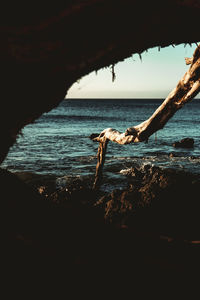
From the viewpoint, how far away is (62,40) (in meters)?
1.70

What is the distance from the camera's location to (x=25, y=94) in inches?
71.7

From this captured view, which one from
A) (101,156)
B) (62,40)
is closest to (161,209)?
(101,156)

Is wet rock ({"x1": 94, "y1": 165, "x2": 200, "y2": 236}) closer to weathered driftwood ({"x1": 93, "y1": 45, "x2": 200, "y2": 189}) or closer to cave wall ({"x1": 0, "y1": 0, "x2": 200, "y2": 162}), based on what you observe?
weathered driftwood ({"x1": 93, "y1": 45, "x2": 200, "y2": 189})

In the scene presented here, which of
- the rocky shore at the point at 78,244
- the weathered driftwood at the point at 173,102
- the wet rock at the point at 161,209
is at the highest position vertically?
the weathered driftwood at the point at 173,102

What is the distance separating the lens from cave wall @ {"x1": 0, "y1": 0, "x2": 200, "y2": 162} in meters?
1.61

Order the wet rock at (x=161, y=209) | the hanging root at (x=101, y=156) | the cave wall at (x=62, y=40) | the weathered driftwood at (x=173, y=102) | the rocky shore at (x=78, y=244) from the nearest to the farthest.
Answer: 1. the cave wall at (x=62, y=40)
2. the rocky shore at (x=78, y=244)
3. the weathered driftwood at (x=173, y=102)
4. the wet rock at (x=161, y=209)
5. the hanging root at (x=101, y=156)

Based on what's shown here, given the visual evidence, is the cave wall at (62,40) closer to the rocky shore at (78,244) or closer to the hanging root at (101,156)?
the rocky shore at (78,244)

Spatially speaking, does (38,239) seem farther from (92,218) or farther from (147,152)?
(147,152)

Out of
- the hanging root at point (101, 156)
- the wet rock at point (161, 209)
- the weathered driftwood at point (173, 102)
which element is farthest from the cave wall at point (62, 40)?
the hanging root at point (101, 156)

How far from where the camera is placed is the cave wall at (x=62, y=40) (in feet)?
5.30

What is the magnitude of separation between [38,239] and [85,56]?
1.49 metres

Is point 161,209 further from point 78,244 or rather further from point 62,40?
point 62,40

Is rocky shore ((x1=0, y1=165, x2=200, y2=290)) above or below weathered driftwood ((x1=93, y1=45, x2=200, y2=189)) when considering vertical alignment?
below

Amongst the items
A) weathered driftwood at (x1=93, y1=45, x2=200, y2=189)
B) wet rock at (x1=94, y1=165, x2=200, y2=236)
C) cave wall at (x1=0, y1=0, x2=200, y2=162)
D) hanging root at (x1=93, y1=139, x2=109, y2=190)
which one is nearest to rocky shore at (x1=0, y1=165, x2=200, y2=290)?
cave wall at (x1=0, y1=0, x2=200, y2=162)
